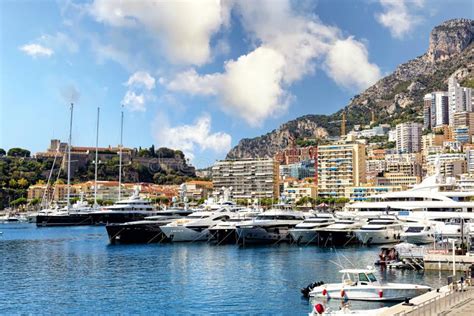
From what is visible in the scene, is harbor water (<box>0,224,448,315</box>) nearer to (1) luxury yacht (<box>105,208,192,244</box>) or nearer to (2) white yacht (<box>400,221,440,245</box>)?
(2) white yacht (<box>400,221,440,245</box>)

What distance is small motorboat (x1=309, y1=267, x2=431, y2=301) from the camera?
109 ft

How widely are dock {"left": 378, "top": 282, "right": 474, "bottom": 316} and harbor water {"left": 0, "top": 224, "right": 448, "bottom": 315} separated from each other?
5.94 meters

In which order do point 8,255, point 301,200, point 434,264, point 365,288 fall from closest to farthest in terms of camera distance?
point 365,288 → point 434,264 → point 8,255 → point 301,200

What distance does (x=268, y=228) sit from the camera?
7350 cm

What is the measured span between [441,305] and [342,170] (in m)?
173

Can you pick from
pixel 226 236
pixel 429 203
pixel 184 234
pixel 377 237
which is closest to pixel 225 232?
pixel 226 236

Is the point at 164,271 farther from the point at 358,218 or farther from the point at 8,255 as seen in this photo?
the point at 358,218

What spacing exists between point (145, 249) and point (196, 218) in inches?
517

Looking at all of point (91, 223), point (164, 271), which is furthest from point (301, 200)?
point (164, 271)

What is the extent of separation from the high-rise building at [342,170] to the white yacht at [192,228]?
394ft

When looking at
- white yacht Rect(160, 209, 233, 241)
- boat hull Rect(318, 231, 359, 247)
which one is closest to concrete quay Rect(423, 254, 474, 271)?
boat hull Rect(318, 231, 359, 247)

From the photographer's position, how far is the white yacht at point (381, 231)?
6700 centimetres

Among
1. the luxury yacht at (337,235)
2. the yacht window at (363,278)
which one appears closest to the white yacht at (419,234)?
the luxury yacht at (337,235)

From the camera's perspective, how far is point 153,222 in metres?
79.8
